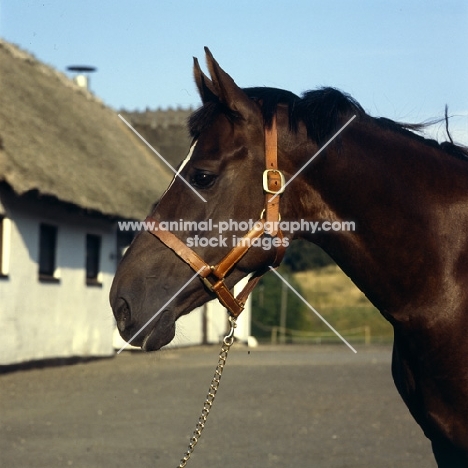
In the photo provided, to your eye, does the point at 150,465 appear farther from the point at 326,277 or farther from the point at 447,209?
the point at 326,277

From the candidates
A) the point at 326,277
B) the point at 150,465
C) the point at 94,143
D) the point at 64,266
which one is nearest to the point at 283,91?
the point at 150,465

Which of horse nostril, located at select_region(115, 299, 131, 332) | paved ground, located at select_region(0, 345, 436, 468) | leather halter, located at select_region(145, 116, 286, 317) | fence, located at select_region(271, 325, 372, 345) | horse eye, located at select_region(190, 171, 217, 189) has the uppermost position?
horse eye, located at select_region(190, 171, 217, 189)

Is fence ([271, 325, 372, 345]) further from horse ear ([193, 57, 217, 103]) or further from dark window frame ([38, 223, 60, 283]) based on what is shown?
horse ear ([193, 57, 217, 103])

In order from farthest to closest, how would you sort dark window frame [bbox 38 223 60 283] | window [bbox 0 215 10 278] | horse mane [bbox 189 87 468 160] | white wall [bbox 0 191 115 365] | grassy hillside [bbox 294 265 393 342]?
grassy hillside [bbox 294 265 393 342] → dark window frame [bbox 38 223 60 283] → white wall [bbox 0 191 115 365] → window [bbox 0 215 10 278] → horse mane [bbox 189 87 468 160]

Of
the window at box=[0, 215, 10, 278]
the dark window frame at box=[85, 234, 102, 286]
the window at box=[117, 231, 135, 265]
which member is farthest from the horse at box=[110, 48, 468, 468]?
the window at box=[117, 231, 135, 265]

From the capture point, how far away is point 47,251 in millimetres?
19281

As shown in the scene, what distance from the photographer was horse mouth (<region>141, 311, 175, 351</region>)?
3.60m

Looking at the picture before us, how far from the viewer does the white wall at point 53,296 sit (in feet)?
55.6

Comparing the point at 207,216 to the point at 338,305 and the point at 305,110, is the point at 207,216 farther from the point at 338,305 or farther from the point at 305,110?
the point at 338,305

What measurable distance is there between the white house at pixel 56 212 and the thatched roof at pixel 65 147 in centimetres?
3

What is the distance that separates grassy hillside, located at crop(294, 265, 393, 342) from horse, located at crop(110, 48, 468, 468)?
91.8ft

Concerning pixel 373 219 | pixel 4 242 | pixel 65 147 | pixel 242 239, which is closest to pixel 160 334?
pixel 242 239

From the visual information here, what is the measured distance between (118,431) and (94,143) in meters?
15.9

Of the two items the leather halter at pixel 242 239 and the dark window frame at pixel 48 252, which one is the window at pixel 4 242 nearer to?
the dark window frame at pixel 48 252
